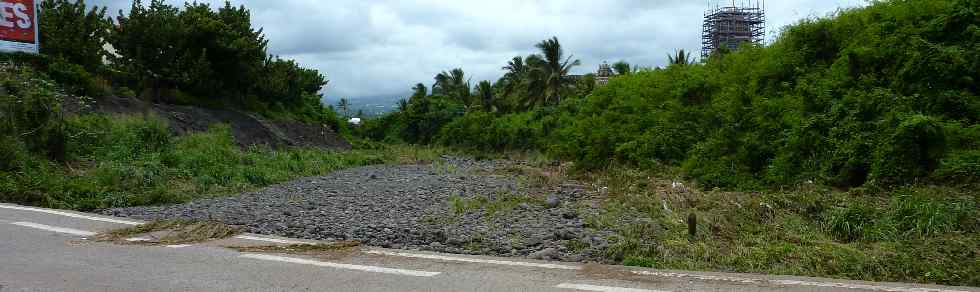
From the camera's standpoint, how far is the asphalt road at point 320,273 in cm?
579

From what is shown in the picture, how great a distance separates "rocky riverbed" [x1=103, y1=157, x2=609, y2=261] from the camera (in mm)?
8477

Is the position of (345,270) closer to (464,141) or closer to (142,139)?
(142,139)

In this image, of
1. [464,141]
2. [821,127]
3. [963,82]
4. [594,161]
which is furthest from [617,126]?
[464,141]

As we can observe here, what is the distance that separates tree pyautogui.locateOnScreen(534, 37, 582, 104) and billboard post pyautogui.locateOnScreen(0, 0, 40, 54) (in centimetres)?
3212

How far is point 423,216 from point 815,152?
7814 mm

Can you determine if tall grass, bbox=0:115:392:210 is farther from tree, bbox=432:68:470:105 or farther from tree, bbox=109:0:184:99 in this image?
tree, bbox=432:68:470:105

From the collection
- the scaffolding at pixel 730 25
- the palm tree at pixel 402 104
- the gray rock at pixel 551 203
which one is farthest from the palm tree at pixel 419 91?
the gray rock at pixel 551 203

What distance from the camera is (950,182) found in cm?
1030

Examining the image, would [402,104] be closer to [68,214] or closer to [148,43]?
[148,43]

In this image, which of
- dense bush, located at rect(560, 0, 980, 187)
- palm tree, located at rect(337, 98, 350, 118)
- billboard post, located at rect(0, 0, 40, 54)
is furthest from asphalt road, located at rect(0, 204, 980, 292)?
palm tree, located at rect(337, 98, 350, 118)

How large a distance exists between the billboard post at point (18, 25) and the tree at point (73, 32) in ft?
23.4

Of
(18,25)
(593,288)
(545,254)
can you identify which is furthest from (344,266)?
(18,25)

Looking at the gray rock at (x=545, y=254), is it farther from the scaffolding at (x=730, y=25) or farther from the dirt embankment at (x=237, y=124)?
the scaffolding at (x=730, y=25)

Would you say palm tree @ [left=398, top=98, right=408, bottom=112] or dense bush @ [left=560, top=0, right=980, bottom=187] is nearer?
dense bush @ [left=560, top=0, right=980, bottom=187]
